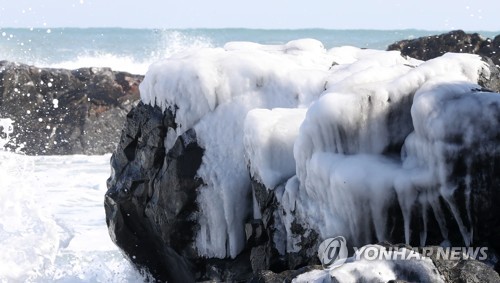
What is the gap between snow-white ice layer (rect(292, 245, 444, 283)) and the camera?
3.29 meters

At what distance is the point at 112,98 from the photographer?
15.5 m

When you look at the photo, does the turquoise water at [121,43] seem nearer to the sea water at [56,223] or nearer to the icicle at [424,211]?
the sea water at [56,223]

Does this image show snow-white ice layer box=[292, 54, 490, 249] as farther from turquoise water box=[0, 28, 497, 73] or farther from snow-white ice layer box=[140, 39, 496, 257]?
turquoise water box=[0, 28, 497, 73]

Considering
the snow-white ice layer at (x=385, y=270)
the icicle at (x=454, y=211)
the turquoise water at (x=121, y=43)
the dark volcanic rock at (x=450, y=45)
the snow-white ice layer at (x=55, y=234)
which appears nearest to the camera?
the snow-white ice layer at (x=385, y=270)

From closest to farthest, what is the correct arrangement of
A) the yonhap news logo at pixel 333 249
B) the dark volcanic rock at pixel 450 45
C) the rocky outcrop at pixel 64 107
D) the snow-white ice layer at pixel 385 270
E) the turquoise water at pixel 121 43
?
the snow-white ice layer at pixel 385 270 < the yonhap news logo at pixel 333 249 < the rocky outcrop at pixel 64 107 < the dark volcanic rock at pixel 450 45 < the turquoise water at pixel 121 43

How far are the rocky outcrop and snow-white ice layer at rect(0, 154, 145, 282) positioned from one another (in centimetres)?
266

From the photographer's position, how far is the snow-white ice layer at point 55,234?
23.4 feet

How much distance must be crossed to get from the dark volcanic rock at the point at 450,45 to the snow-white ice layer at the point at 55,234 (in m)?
7.15

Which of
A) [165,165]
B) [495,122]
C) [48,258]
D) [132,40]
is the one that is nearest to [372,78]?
[495,122]

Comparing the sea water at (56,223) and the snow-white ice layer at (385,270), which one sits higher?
the snow-white ice layer at (385,270)

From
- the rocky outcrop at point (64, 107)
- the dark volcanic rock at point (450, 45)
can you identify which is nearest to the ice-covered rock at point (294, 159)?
the rocky outcrop at point (64, 107)

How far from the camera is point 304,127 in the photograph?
4.62m

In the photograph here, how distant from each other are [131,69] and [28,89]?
16.7 meters

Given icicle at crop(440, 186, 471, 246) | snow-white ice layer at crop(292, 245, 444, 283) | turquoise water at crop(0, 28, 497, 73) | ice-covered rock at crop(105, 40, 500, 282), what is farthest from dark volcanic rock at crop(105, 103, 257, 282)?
turquoise water at crop(0, 28, 497, 73)
